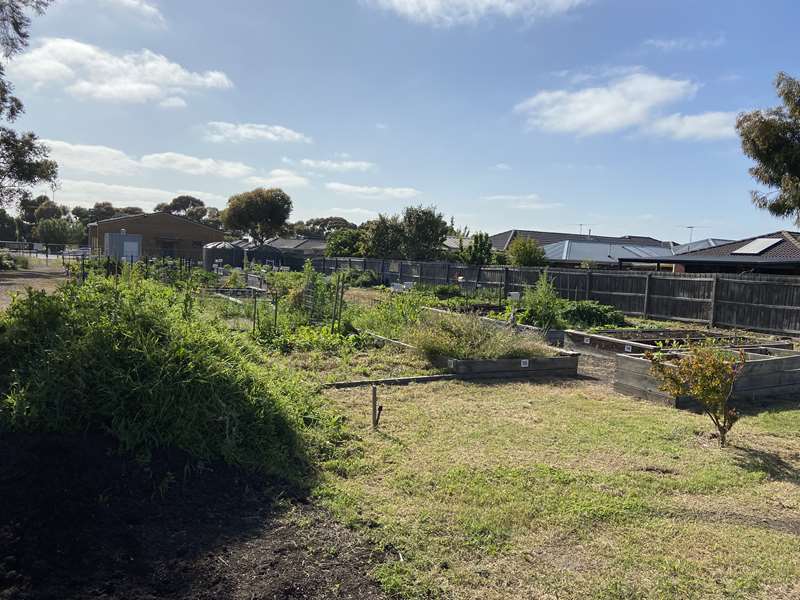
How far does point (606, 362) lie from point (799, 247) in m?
20.6

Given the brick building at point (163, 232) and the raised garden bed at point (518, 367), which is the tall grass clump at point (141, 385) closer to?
the raised garden bed at point (518, 367)

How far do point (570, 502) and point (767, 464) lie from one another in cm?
242

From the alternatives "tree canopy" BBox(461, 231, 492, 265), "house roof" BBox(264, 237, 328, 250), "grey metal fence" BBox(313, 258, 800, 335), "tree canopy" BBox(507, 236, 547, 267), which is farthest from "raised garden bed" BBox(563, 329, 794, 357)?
"house roof" BBox(264, 237, 328, 250)

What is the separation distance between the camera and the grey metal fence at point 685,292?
16.0 m

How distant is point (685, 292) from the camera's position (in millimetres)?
18562

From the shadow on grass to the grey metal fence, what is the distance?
1212 centimetres

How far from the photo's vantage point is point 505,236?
5328cm

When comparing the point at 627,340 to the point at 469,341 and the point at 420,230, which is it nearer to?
the point at 469,341

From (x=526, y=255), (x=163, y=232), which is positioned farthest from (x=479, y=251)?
(x=163, y=232)

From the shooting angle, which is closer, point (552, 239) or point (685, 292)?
point (685, 292)

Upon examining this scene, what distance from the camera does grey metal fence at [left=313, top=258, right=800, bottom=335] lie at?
1605 cm

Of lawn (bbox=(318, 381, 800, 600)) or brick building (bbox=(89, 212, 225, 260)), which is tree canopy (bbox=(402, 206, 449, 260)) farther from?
lawn (bbox=(318, 381, 800, 600))

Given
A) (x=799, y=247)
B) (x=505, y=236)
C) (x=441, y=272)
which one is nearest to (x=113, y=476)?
(x=441, y=272)

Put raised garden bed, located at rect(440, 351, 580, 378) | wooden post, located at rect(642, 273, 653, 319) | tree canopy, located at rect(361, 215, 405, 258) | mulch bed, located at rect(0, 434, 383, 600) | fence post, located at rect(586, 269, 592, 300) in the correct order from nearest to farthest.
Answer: mulch bed, located at rect(0, 434, 383, 600) < raised garden bed, located at rect(440, 351, 580, 378) < wooden post, located at rect(642, 273, 653, 319) < fence post, located at rect(586, 269, 592, 300) < tree canopy, located at rect(361, 215, 405, 258)
